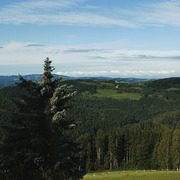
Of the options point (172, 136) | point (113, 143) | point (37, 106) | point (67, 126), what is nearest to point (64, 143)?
point (67, 126)

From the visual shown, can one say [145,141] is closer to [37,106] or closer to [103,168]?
[103,168]

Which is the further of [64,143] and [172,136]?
[172,136]

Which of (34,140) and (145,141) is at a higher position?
(34,140)

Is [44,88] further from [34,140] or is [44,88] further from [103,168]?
[103,168]

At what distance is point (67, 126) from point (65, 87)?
8.66 ft

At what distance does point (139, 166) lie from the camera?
126875 millimetres

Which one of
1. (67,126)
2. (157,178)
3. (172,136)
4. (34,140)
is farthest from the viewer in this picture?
(172,136)

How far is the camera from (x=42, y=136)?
77.9 feet

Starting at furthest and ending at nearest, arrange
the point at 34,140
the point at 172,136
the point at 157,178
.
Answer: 1. the point at 172,136
2. the point at 157,178
3. the point at 34,140

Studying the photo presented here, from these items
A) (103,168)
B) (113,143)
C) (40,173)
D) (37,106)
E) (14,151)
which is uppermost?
(37,106)

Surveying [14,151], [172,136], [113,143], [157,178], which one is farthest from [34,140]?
[113,143]

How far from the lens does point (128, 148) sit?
13450 cm

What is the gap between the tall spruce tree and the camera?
23.1 m

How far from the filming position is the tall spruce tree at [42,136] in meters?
23.1
